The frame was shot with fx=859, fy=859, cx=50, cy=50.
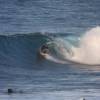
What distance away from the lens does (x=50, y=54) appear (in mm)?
27891

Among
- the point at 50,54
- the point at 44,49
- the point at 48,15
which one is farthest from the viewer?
the point at 48,15

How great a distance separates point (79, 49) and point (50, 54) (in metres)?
1.08

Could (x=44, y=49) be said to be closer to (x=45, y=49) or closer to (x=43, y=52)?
(x=45, y=49)

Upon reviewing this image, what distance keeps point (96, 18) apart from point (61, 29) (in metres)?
5.79

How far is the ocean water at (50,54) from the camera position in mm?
20891

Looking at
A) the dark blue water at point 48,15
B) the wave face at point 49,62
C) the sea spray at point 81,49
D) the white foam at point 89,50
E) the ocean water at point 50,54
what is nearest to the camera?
the ocean water at point 50,54

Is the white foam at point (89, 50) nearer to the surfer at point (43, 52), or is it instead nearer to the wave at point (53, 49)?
the wave at point (53, 49)

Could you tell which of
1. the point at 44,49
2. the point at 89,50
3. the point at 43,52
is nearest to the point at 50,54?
the point at 43,52

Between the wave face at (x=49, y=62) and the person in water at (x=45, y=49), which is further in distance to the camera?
the person in water at (x=45, y=49)

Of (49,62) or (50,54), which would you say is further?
(50,54)

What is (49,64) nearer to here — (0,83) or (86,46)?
(86,46)

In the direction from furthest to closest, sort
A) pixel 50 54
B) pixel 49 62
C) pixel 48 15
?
pixel 48 15, pixel 50 54, pixel 49 62

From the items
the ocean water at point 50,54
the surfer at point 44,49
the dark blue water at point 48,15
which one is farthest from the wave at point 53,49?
the dark blue water at point 48,15

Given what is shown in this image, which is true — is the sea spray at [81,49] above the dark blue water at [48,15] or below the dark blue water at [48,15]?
below
